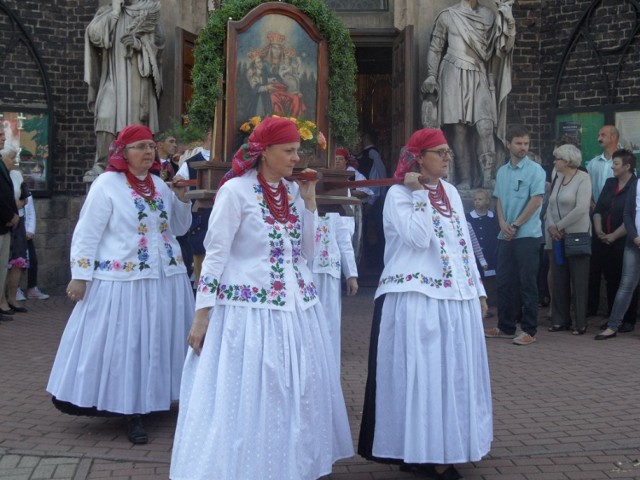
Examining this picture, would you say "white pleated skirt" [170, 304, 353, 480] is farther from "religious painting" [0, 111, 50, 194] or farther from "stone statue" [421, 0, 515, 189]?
"religious painting" [0, 111, 50, 194]

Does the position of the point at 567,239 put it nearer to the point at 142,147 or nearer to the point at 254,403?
the point at 142,147

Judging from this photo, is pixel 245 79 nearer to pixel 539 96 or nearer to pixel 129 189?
pixel 129 189

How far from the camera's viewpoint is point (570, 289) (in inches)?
421

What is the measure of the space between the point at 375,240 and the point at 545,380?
7.39 m

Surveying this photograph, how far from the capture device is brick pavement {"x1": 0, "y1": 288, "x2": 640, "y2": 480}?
5.38m

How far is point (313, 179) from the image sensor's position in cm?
489

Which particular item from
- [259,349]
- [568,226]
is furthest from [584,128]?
[259,349]

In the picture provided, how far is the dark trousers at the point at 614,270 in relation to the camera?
1066cm

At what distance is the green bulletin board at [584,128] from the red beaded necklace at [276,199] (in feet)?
30.5

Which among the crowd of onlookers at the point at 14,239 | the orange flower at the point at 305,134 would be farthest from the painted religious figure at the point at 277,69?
the crowd of onlookers at the point at 14,239

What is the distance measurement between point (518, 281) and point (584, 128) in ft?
15.1

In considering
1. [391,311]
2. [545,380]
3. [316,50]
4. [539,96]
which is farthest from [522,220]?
[539,96]

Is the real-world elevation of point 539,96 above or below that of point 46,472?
above

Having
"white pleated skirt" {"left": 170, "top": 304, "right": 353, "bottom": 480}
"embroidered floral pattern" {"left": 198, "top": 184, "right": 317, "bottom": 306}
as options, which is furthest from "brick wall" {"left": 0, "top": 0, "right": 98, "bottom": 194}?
"white pleated skirt" {"left": 170, "top": 304, "right": 353, "bottom": 480}
